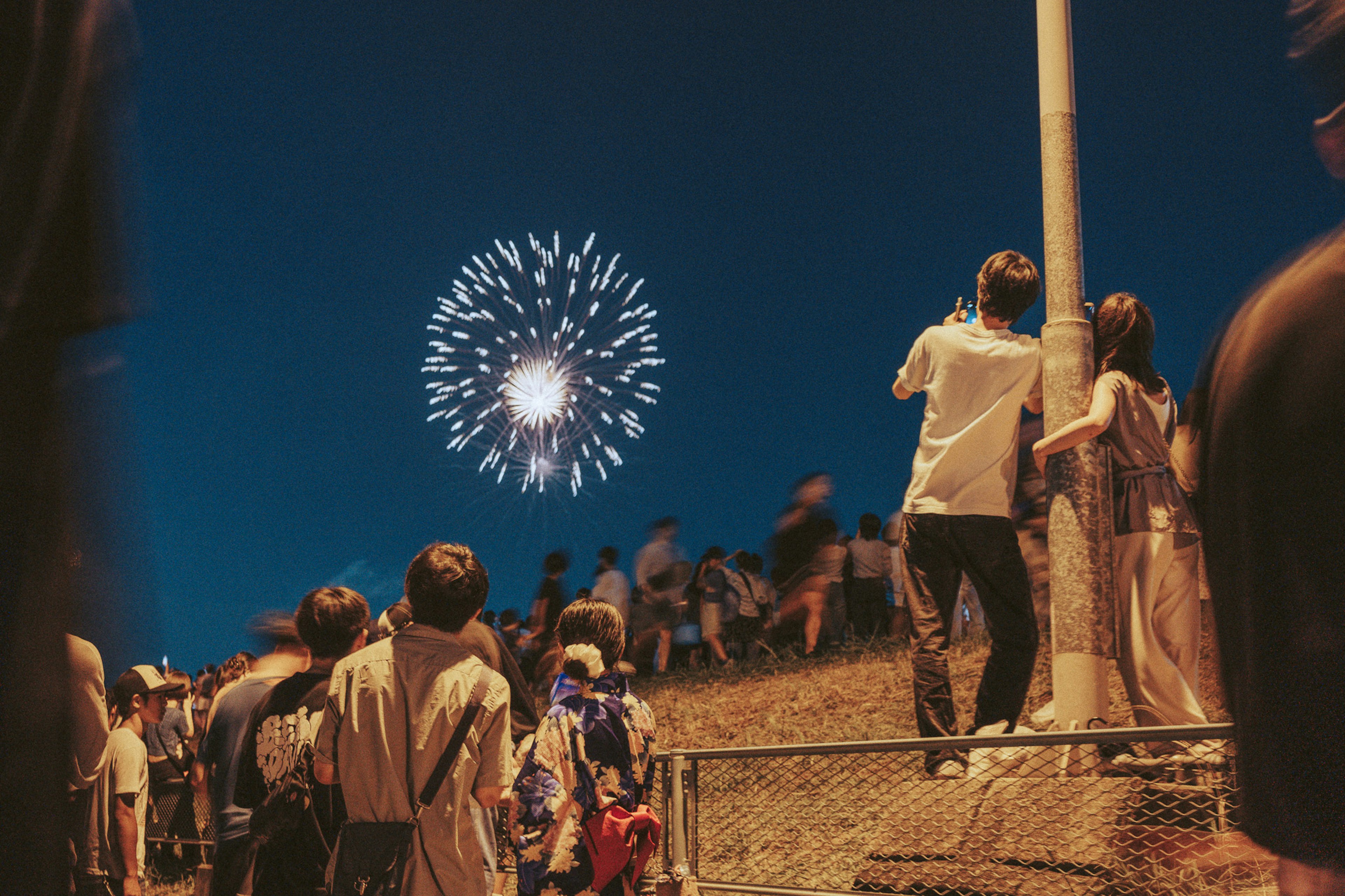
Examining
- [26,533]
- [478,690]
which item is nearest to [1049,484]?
[478,690]

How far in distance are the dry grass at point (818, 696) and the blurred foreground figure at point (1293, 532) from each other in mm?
6029

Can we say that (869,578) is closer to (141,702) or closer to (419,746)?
(141,702)

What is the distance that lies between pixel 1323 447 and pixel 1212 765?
3217mm

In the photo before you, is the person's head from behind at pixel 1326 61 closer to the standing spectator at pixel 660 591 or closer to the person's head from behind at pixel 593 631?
the person's head from behind at pixel 593 631

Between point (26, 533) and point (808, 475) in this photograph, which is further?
point (808, 475)

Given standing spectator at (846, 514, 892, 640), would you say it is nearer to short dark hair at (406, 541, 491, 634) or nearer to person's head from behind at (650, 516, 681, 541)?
person's head from behind at (650, 516, 681, 541)

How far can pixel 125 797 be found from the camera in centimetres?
568

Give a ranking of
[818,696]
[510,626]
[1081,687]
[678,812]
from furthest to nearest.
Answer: [510,626]
[818,696]
[678,812]
[1081,687]

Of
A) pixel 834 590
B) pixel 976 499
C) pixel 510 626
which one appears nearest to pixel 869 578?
pixel 834 590

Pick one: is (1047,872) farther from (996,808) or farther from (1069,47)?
(1069,47)

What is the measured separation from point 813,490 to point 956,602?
5822 millimetres

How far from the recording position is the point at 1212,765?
12.5 feet

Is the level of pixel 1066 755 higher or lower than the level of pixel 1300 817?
lower

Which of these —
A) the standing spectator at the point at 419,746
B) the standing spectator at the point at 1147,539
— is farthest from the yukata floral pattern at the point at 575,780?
the standing spectator at the point at 1147,539
